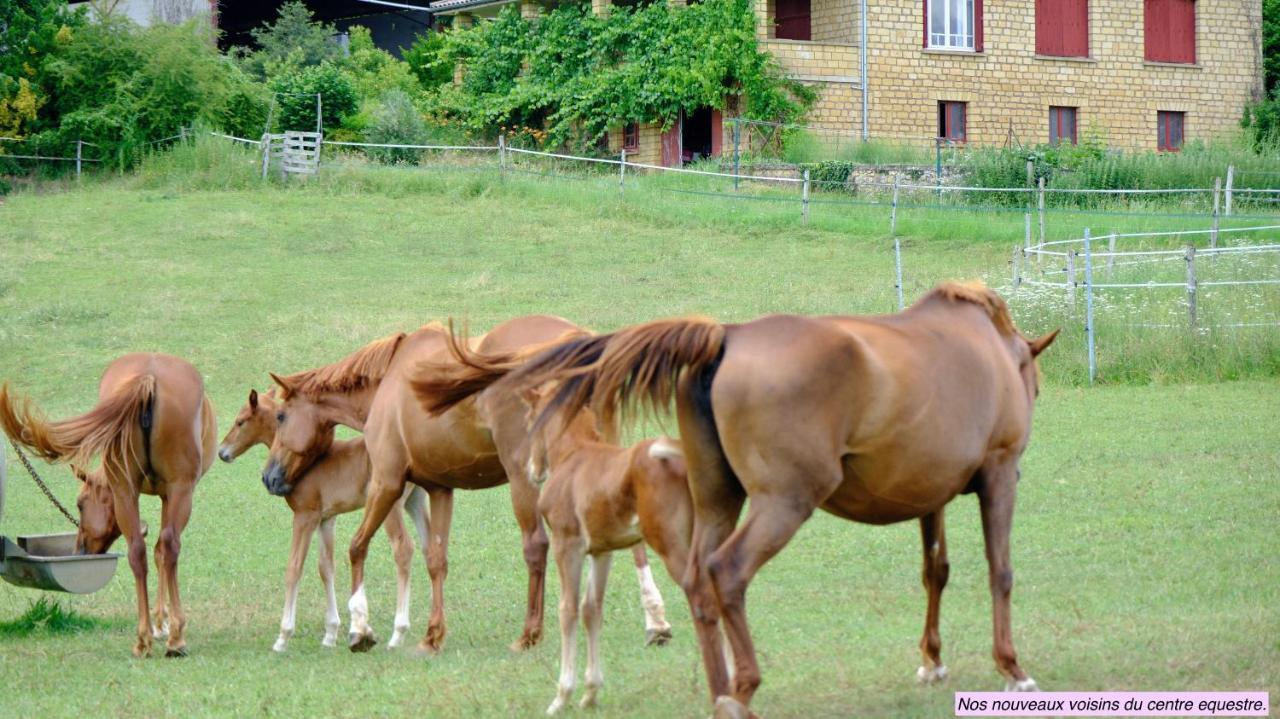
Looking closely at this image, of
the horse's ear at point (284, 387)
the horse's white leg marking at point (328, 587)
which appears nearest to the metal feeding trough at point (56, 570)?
the horse's white leg marking at point (328, 587)

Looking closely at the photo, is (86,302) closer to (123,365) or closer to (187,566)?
(187,566)

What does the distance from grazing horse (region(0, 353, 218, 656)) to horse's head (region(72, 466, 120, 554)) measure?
0.33 m

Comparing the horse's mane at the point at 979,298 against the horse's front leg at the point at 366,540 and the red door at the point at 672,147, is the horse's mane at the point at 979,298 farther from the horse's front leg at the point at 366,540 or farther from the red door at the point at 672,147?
the red door at the point at 672,147

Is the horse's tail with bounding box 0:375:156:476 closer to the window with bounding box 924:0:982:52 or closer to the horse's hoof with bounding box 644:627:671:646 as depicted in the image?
the horse's hoof with bounding box 644:627:671:646

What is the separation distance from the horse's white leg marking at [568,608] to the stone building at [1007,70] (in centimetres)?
3120

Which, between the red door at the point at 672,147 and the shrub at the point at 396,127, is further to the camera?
the shrub at the point at 396,127

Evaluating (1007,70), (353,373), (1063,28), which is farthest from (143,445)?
(1063,28)

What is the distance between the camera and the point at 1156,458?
45.3 ft

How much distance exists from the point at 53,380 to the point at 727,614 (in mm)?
18451

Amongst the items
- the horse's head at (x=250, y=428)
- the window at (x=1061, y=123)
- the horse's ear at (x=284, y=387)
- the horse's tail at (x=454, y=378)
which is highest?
the window at (x=1061, y=123)

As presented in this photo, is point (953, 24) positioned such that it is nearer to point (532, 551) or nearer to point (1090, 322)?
point (1090, 322)

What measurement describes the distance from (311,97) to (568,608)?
36.1 meters

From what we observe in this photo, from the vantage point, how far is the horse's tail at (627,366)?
5.82m

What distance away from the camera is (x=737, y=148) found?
113 feet
